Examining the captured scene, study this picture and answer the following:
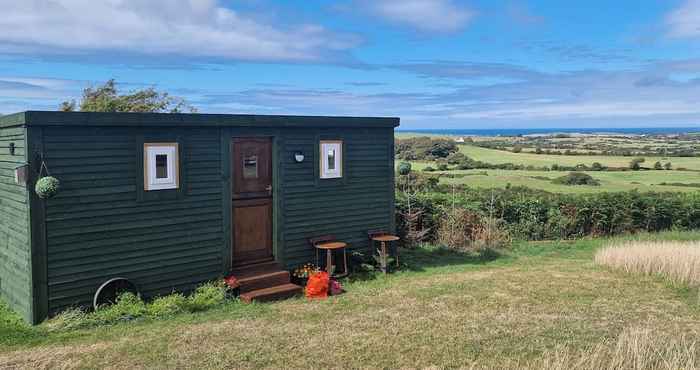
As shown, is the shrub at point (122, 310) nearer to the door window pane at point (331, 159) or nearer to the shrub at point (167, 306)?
the shrub at point (167, 306)

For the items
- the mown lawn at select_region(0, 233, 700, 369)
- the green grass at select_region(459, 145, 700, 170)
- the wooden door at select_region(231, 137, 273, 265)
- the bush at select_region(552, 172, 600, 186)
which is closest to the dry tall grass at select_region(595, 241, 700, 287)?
the mown lawn at select_region(0, 233, 700, 369)

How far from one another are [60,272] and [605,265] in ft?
31.6

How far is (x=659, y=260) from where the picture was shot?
1064cm

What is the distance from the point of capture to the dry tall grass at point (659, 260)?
32.8ft

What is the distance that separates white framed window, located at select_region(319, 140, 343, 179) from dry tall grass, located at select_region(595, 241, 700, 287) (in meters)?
5.62

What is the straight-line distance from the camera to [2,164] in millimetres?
8609

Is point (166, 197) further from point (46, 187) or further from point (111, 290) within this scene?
point (46, 187)

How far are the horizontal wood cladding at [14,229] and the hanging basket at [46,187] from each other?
0.44 metres

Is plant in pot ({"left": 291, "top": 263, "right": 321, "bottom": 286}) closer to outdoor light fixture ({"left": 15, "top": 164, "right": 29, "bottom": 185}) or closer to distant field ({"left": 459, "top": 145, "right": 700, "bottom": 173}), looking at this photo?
outdoor light fixture ({"left": 15, "top": 164, "right": 29, "bottom": 185})

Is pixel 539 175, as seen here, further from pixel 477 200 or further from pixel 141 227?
pixel 141 227

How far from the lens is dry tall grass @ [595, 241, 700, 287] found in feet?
32.8

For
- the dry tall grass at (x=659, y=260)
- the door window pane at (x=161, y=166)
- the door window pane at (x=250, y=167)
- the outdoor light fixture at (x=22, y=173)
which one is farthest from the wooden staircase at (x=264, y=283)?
the dry tall grass at (x=659, y=260)

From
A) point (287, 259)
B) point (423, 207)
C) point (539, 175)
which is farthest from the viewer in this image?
point (539, 175)

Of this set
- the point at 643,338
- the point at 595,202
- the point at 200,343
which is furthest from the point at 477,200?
the point at 200,343
